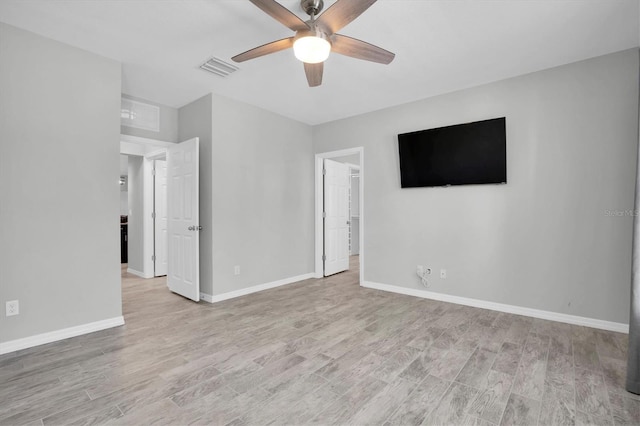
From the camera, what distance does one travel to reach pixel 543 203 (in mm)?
3318

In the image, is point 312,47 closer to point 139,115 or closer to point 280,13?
point 280,13

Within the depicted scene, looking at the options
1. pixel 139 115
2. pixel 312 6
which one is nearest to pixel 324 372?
pixel 312 6

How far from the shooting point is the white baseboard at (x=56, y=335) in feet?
8.38

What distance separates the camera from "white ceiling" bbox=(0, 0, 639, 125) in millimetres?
2322

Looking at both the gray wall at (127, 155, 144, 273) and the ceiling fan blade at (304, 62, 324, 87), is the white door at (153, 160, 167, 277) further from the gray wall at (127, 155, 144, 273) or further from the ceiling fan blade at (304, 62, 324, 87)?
the ceiling fan blade at (304, 62, 324, 87)

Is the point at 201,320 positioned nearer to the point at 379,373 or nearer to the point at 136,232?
the point at 379,373

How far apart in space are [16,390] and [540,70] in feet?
17.3

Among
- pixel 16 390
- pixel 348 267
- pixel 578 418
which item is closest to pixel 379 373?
pixel 578 418

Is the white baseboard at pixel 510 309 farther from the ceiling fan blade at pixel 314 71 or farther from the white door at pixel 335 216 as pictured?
the ceiling fan blade at pixel 314 71

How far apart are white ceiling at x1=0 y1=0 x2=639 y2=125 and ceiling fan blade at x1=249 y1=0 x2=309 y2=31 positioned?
306mm

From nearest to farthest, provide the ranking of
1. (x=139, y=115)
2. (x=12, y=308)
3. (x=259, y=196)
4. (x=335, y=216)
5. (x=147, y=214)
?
(x=12, y=308), (x=139, y=115), (x=259, y=196), (x=147, y=214), (x=335, y=216)

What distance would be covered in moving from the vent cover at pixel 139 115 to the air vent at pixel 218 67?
4.59 feet

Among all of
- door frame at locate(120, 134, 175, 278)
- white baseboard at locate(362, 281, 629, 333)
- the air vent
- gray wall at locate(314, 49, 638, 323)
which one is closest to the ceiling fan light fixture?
the air vent

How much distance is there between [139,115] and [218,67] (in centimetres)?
156
